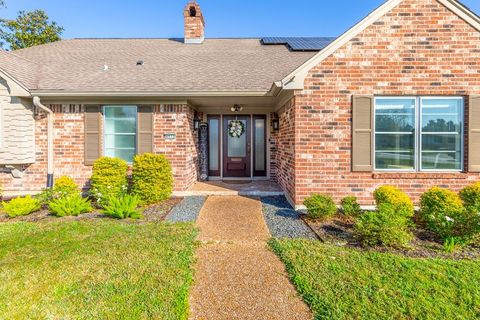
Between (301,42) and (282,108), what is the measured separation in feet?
15.7

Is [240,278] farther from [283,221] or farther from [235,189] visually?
[235,189]

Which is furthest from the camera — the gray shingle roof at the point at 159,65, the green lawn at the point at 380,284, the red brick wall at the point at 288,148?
the gray shingle roof at the point at 159,65

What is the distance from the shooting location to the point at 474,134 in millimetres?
5684

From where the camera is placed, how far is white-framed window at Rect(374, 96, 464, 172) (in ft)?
19.1

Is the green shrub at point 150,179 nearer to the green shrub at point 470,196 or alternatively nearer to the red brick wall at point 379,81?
the red brick wall at point 379,81

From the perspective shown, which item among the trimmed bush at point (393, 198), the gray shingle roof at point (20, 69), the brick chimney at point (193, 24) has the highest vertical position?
the brick chimney at point (193, 24)

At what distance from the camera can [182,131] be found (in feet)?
24.2

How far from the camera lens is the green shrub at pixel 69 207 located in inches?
224

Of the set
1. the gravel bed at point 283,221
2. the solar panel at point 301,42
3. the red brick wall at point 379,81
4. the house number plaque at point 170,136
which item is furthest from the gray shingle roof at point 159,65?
the gravel bed at point 283,221

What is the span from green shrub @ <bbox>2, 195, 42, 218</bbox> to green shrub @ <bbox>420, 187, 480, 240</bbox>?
26.3 feet

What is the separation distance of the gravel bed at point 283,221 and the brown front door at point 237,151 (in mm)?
2983

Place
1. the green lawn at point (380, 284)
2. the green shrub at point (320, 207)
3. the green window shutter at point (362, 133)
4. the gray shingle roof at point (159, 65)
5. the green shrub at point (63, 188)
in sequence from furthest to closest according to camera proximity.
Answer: the gray shingle roof at point (159, 65), the green shrub at point (63, 188), the green window shutter at point (362, 133), the green shrub at point (320, 207), the green lawn at point (380, 284)

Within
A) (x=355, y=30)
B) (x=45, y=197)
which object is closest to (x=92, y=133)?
(x=45, y=197)

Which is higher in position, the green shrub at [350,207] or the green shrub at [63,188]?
the green shrub at [63,188]
